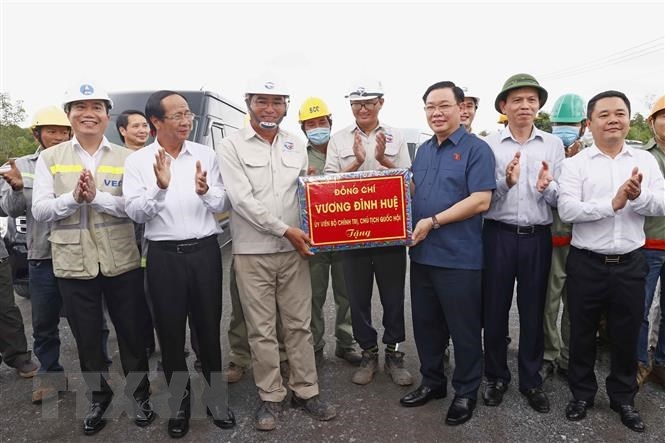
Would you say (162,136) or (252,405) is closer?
(162,136)

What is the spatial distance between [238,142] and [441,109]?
133cm

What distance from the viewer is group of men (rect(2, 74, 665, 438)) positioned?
2666mm

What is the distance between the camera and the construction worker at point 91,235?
2.68m

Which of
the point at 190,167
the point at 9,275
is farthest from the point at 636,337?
the point at 9,275

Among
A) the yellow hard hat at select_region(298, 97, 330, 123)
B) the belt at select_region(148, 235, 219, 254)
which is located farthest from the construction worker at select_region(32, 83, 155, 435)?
the yellow hard hat at select_region(298, 97, 330, 123)

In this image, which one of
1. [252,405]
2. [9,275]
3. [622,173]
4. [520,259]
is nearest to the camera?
[622,173]

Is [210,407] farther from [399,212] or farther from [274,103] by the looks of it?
[274,103]

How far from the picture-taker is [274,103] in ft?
9.28

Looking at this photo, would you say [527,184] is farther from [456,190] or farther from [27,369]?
[27,369]

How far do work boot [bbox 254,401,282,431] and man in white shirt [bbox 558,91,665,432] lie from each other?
6.30ft

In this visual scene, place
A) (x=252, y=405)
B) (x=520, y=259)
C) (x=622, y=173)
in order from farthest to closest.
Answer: (x=252, y=405) → (x=520, y=259) → (x=622, y=173)

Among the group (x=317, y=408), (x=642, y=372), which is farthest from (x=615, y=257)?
(x=317, y=408)

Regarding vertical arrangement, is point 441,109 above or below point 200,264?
above

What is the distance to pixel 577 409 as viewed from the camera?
9.25 ft
